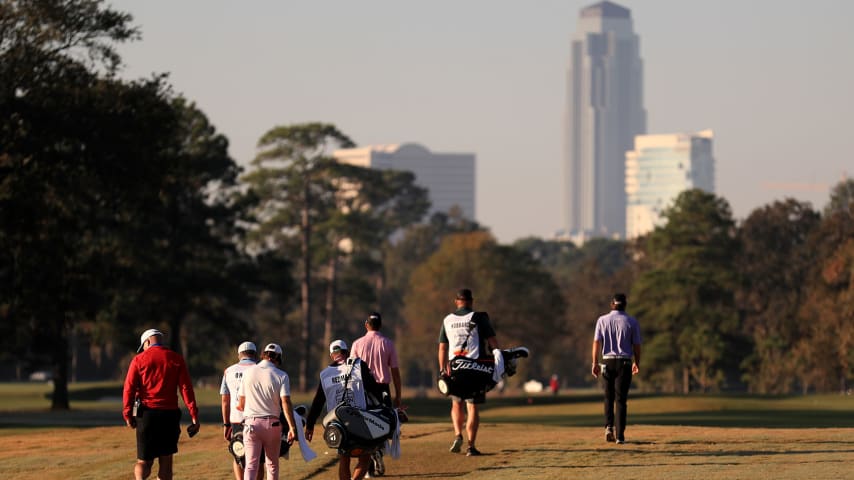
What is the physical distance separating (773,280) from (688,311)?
25737 millimetres

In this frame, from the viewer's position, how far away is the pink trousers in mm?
17531

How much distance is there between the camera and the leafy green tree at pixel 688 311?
9425cm

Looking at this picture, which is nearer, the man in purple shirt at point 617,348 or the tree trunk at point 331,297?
the man in purple shirt at point 617,348

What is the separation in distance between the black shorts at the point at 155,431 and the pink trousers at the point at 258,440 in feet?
4.37

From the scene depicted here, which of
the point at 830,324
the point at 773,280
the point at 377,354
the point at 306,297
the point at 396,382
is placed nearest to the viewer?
the point at 396,382

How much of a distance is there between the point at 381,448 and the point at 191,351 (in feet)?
238

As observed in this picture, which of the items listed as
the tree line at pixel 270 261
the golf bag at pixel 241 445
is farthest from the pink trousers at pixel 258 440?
the tree line at pixel 270 261

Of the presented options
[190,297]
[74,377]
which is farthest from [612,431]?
[74,377]

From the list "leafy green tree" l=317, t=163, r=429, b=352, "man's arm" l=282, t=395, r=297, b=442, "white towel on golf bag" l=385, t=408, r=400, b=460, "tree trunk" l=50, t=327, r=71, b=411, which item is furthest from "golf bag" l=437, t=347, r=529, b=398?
"leafy green tree" l=317, t=163, r=429, b=352

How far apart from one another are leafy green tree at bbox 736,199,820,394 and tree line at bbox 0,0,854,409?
19 centimetres

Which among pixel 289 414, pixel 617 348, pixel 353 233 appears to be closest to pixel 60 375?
pixel 617 348

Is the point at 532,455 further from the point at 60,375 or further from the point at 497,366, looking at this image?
the point at 60,375

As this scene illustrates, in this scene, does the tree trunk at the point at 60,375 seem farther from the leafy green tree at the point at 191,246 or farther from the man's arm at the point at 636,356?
the man's arm at the point at 636,356

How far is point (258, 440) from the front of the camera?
57.8ft
